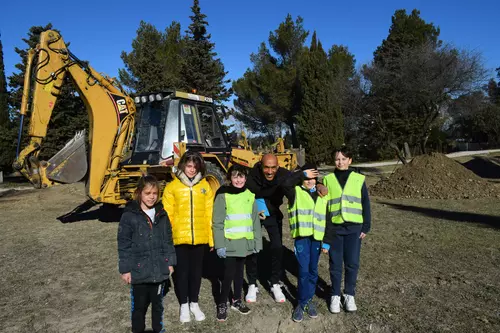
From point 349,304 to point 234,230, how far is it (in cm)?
139

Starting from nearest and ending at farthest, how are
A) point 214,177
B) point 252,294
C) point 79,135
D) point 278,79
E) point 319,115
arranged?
point 252,294
point 214,177
point 79,135
point 319,115
point 278,79

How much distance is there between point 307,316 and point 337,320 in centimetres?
30

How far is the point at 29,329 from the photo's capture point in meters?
3.82

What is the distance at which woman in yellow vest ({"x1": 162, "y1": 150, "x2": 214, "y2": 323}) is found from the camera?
385 centimetres

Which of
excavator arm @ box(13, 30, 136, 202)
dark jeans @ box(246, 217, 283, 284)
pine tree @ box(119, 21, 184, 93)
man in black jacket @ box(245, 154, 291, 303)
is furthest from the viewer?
pine tree @ box(119, 21, 184, 93)

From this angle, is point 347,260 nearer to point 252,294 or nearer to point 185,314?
point 252,294

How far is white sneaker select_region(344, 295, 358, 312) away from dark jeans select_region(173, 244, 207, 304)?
1.53 meters

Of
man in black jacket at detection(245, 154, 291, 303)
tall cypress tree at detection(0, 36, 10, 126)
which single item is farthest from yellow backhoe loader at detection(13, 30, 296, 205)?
tall cypress tree at detection(0, 36, 10, 126)

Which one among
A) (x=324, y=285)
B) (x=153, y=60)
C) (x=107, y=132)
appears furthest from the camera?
(x=153, y=60)

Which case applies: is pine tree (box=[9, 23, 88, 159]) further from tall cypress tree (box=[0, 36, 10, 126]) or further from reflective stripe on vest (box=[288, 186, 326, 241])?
Result: reflective stripe on vest (box=[288, 186, 326, 241])

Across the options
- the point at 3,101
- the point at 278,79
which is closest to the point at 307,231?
the point at 3,101

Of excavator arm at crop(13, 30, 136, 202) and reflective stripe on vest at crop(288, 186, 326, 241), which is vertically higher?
excavator arm at crop(13, 30, 136, 202)

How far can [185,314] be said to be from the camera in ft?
12.8

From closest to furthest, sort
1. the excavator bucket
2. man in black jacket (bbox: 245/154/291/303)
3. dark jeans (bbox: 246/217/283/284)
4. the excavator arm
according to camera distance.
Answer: man in black jacket (bbox: 245/154/291/303) < dark jeans (bbox: 246/217/283/284) < the excavator arm < the excavator bucket
